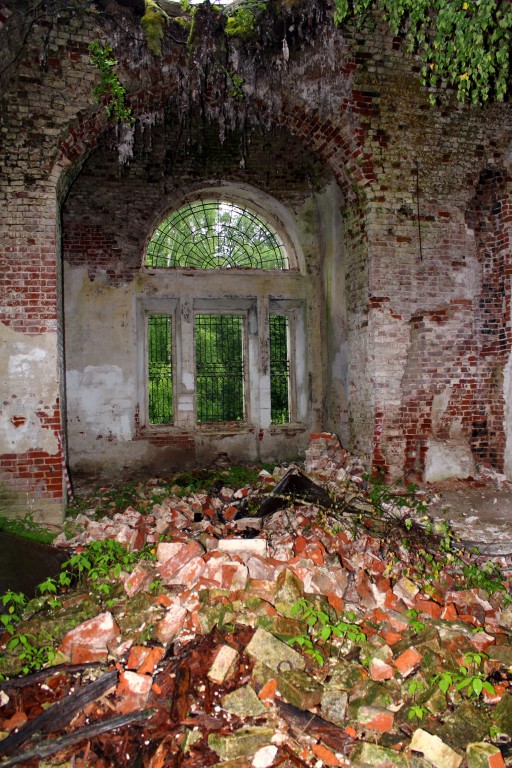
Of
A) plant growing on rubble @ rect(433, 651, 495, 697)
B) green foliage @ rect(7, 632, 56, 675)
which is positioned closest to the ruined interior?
green foliage @ rect(7, 632, 56, 675)

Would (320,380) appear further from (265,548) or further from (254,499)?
(265,548)

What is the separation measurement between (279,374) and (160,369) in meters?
2.08

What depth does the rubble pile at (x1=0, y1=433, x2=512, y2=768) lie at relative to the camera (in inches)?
103

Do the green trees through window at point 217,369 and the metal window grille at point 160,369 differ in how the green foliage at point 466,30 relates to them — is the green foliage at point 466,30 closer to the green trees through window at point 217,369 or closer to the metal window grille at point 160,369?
A: the green trees through window at point 217,369

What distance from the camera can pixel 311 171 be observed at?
8.92 metres

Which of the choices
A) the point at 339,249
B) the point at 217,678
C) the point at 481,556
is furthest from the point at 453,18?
the point at 217,678

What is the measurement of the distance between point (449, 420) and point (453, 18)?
4402 millimetres

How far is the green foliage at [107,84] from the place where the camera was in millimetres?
5645

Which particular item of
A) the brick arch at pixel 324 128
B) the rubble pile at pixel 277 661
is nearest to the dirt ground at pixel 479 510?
the rubble pile at pixel 277 661

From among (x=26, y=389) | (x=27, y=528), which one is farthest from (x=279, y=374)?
(x=27, y=528)

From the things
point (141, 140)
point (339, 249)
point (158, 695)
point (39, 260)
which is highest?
point (141, 140)

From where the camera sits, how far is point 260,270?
904 cm

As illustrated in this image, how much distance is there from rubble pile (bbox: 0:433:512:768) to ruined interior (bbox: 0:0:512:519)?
2.38 meters

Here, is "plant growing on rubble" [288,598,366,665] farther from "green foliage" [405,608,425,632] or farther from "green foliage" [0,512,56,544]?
"green foliage" [0,512,56,544]
